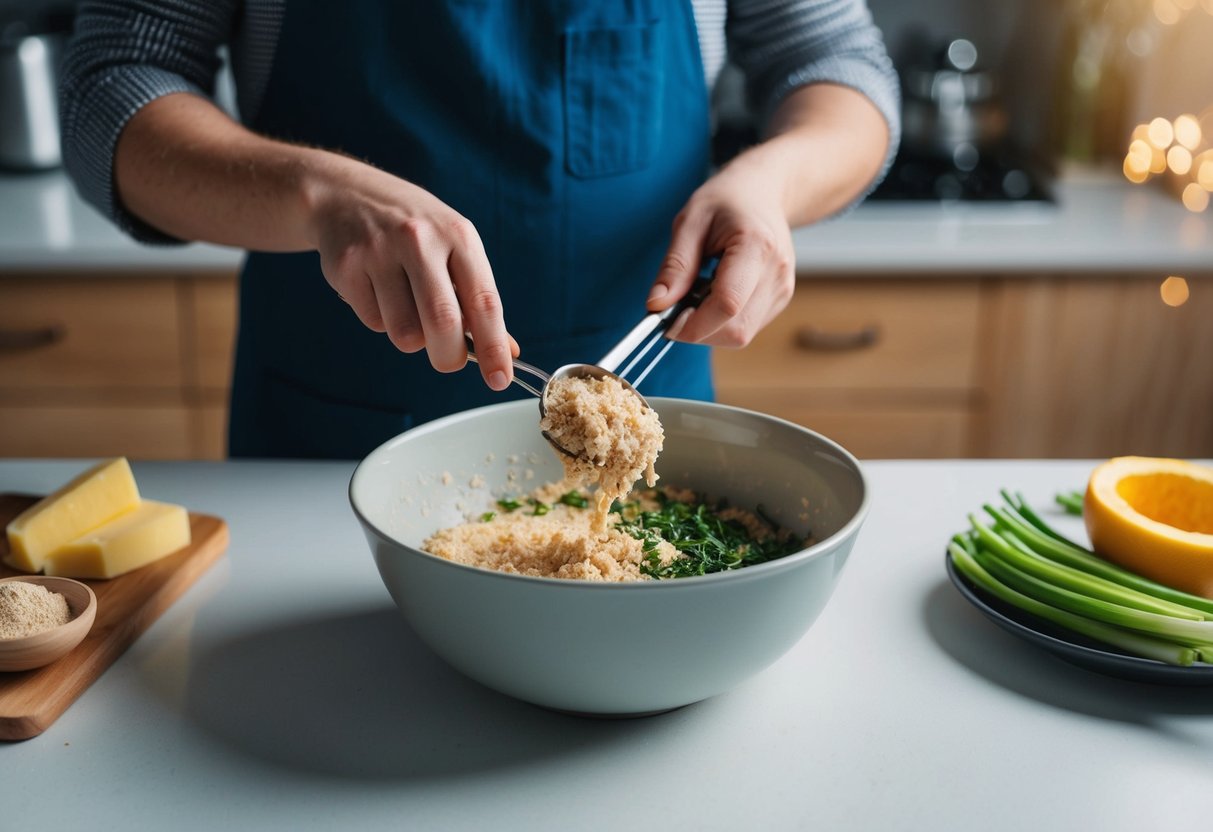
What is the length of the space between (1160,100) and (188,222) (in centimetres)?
210

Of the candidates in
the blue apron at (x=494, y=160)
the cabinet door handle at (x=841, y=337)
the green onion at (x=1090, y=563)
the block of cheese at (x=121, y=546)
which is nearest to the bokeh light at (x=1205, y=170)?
the cabinet door handle at (x=841, y=337)

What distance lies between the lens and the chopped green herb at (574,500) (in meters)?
1.10

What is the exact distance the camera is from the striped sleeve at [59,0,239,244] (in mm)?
1245

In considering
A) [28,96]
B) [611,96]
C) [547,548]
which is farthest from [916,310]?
[28,96]

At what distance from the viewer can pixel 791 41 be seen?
1.48 m

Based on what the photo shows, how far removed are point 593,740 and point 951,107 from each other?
2.10 meters

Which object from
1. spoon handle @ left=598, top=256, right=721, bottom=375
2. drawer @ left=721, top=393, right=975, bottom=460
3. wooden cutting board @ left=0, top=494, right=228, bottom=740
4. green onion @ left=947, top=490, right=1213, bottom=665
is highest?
spoon handle @ left=598, top=256, right=721, bottom=375

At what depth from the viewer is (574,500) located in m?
1.10

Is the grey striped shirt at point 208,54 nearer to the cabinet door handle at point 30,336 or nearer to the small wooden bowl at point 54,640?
the small wooden bowl at point 54,640

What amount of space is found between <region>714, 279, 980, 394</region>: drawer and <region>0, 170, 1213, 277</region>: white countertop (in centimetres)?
6

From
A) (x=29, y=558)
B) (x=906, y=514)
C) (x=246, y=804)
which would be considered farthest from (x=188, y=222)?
(x=906, y=514)

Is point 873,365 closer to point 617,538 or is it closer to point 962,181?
point 962,181

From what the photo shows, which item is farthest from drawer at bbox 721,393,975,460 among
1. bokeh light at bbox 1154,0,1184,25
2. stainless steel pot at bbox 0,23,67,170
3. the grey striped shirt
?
stainless steel pot at bbox 0,23,67,170

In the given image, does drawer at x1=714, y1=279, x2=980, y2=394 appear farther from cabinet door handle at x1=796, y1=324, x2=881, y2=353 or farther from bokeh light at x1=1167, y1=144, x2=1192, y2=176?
bokeh light at x1=1167, y1=144, x2=1192, y2=176
